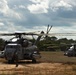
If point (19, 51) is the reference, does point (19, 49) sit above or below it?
above

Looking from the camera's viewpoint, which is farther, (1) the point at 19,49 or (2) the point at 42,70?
(1) the point at 19,49

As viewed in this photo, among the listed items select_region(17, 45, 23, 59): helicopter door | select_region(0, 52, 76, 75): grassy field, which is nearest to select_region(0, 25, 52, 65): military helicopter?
select_region(17, 45, 23, 59): helicopter door

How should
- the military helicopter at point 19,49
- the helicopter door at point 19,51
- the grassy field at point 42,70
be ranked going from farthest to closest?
the helicopter door at point 19,51 < the military helicopter at point 19,49 < the grassy field at point 42,70

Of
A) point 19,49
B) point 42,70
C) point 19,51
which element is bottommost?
point 42,70

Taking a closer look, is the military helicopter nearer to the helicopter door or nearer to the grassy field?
the helicopter door

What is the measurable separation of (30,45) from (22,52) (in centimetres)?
142

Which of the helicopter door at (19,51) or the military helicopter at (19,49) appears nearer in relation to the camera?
the military helicopter at (19,49)

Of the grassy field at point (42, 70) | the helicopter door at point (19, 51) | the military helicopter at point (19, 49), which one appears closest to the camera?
the grassy field at point (42, 70)

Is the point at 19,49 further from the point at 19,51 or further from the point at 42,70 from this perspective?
the point at 42,70

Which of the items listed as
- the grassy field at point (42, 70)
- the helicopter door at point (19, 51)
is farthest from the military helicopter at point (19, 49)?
the grassy field at point (42, 70)

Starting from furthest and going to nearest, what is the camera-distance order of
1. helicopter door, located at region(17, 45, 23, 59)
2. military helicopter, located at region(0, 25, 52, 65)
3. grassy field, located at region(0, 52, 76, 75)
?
helicopter door, located at region(17, 45, 23, 59)
military helicopter, located at region(0, 25, 52, 65)
grassy field, located at region(0, 52, 76, 75)

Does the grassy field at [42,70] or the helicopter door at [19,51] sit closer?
the grassy field at [42,70]

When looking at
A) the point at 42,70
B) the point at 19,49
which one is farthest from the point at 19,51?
the point at 42,70

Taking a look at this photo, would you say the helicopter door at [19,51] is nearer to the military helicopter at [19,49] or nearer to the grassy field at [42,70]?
the military helicopter at [19,49]
